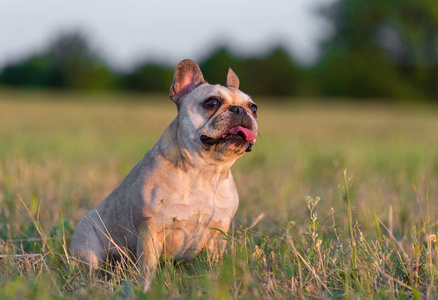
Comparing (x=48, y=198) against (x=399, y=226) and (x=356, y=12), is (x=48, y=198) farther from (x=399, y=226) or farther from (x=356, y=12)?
(x=356, y=12)

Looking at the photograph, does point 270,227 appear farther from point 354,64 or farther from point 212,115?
point 354,64

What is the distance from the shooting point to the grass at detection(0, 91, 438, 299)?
250cm

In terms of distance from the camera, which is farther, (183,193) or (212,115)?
(212,115)

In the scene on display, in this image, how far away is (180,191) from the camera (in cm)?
311

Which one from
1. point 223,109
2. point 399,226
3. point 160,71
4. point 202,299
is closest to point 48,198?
point 223,109

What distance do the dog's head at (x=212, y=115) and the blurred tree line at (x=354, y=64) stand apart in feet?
136

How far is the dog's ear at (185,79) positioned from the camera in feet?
11.3

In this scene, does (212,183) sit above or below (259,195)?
above

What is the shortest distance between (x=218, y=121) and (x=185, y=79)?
59 cm

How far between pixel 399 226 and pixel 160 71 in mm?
50765

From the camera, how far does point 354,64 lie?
4709 cm

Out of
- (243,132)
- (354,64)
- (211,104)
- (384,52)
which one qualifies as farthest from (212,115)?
(384,52)

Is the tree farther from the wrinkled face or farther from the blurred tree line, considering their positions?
the wrinkled face

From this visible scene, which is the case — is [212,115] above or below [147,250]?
above
